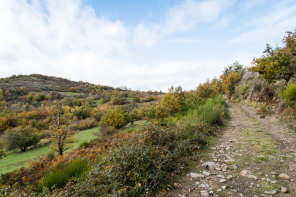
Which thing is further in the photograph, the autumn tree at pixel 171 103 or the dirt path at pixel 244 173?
the autumn tree at pixel 171 103

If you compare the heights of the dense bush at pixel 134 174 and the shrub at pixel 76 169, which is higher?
the dense bush at pixel 134 174

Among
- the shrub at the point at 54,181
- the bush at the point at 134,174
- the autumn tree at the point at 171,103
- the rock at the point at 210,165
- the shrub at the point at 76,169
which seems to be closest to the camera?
the bush at the point at 134,174

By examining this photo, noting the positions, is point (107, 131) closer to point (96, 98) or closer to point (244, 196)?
point (244, 196)

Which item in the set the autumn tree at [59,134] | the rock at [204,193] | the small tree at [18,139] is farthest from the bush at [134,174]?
the small tree at [18,139]

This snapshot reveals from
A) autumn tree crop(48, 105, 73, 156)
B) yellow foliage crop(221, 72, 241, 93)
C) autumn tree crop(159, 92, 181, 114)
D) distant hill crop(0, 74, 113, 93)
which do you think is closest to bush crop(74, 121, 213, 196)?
autumn tree crop(48, 105, 73, 156)

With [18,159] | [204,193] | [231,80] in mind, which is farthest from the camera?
[231,80]

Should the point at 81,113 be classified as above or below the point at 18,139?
above

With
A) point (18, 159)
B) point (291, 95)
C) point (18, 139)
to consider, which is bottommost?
point (18, 159)

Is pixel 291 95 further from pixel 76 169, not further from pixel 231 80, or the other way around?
pixel 231 80

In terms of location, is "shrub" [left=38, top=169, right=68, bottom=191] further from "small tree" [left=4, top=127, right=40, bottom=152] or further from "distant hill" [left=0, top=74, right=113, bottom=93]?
"distant hill" [left=0, top=74, right=113, bottom=93]

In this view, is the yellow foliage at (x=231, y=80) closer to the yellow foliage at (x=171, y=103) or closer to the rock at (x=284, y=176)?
the yellow foliage at (x=171, y=103)

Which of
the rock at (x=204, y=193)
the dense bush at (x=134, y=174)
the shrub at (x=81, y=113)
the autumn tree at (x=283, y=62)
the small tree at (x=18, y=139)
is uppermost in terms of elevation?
the autumn tree at (x=283, y=62)

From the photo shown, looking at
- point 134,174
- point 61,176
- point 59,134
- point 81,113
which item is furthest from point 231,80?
point 81,113

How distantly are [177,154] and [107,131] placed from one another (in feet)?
42.8
